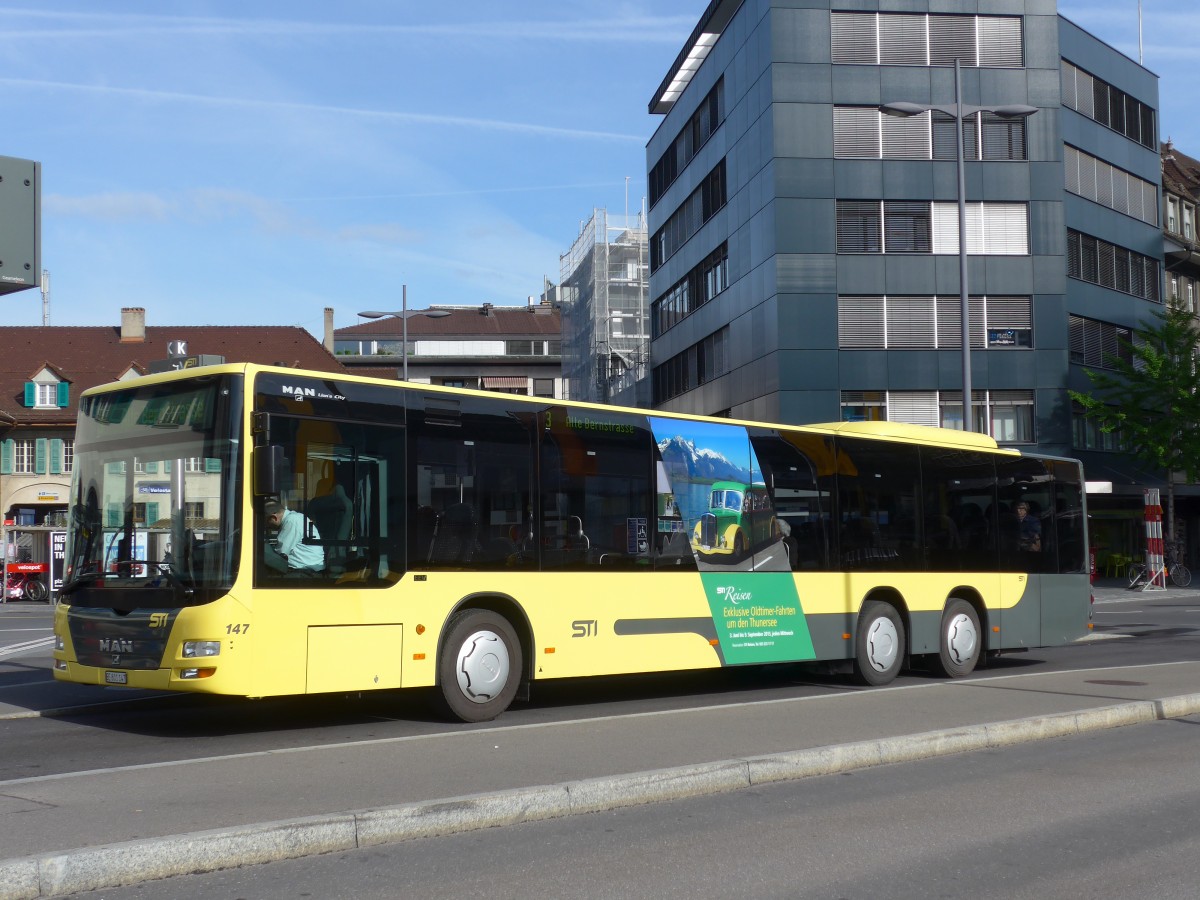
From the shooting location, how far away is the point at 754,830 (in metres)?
7.23

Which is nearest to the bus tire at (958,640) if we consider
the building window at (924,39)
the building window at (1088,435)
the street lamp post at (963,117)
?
the street lamp post at (963,117)

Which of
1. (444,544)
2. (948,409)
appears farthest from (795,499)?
(948,409)

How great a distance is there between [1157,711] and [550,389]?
97891mm

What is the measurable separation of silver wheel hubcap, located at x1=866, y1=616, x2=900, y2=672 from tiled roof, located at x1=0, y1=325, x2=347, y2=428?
53.4 m

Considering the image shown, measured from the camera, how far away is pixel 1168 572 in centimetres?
4116

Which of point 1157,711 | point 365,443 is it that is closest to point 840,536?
point 1157,711

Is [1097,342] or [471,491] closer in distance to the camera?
[471,491]

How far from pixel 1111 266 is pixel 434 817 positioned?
4377 cm

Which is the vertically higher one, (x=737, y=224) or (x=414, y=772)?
(x=737, y=224)

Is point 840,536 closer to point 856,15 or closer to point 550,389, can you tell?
point 856,15

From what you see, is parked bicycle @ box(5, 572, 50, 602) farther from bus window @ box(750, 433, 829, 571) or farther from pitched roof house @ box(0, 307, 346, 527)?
bus window @ box(750, 433, 829, 571)

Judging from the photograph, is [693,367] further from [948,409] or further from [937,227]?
[937,227]

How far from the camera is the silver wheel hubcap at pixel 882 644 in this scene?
15031 mm

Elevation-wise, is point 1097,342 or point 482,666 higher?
point 1097,342
